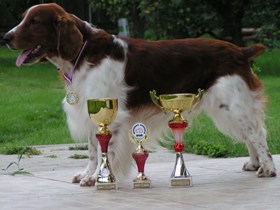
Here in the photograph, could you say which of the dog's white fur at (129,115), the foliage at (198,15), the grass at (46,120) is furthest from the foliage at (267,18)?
the dog's white fur at (129,115)

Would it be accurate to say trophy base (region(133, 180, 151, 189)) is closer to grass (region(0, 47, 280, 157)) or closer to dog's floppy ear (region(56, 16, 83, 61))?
dog's floppy ear (region(56, 16, 83, 61))

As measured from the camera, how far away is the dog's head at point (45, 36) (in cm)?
743

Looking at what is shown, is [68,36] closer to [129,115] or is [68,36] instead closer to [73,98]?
[73,98]

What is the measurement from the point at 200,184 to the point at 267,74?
18.5m

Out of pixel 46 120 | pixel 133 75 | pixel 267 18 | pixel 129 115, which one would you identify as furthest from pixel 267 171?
pixel 267 18

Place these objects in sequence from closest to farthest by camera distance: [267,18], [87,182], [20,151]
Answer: [87,182] < [20,151] < [267,18]

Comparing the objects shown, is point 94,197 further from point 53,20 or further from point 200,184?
point 53,20

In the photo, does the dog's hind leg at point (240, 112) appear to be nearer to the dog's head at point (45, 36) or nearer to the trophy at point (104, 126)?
the trophy at point (104, 126)

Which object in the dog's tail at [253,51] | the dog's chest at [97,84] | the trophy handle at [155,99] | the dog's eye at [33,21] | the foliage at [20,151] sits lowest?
the foliage at [20,151]

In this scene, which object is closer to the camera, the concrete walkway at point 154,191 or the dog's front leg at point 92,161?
the concrete walkway at point 154,191

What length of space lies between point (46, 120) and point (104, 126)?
780 centimetres

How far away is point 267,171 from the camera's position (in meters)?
7.70

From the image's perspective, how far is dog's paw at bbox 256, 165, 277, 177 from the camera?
7684 mm

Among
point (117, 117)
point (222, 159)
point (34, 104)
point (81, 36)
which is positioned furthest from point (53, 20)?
point (34, 104)
